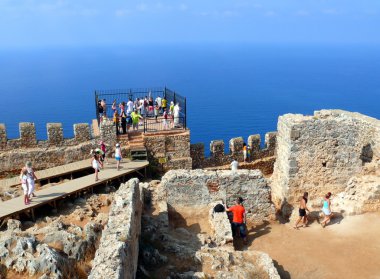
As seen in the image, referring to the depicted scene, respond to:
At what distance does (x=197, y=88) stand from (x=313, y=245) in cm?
7720

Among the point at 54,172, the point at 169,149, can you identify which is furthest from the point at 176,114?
the point at 54,172

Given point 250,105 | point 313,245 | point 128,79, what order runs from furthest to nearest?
1. point 128,79
2. point 250,105
3. point 313,245

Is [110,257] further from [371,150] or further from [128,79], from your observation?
[128,79]

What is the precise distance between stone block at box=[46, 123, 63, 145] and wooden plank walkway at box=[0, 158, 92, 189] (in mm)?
1427

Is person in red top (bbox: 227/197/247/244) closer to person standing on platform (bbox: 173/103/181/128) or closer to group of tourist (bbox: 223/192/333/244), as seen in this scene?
group of tourist (bbox: 223/192/333/244)

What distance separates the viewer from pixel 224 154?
21.7 m

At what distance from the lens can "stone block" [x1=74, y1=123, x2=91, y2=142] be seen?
1911 centimetres

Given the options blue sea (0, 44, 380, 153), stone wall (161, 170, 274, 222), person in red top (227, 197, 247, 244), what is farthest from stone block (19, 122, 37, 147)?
blue sea (0, 44, 380, 153)

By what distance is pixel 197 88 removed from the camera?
87375 mm

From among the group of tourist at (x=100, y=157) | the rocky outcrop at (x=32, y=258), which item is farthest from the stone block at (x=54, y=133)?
the rocky outcrop at (x=32, y=258)

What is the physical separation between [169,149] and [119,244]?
13.1m

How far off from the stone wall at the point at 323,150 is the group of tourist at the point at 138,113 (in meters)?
7.68

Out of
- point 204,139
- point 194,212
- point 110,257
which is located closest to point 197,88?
point 204,139

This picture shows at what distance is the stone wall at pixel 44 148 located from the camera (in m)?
18.4
